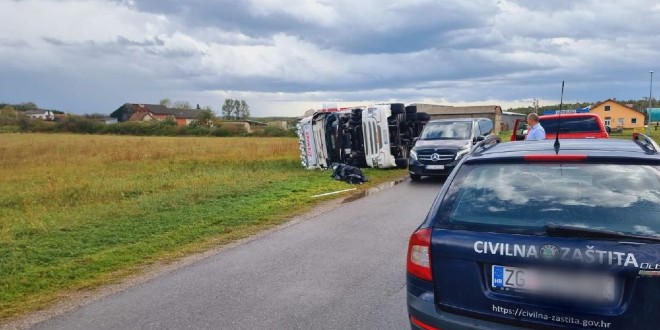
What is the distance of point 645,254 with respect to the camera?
2506 mm

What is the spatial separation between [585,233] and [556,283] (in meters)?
0.31

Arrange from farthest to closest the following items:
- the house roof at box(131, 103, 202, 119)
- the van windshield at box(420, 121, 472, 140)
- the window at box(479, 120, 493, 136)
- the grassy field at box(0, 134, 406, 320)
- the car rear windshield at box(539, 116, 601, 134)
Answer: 1. the house roof at box(131, 103, 202, 119)
2. the window at box(479, 120, 493, 136)
3. the van windshield at box(420, 121, 472, 140)
4. the car rear windshield at box(539, 116, 601, 134)
5. the grassy field at box(0, 134, 406, 320)

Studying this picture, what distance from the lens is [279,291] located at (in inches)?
205

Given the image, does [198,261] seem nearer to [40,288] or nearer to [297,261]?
[297,261]

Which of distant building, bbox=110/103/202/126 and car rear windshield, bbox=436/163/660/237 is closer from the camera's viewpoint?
car rear windshield, bbox=436/163/660/237

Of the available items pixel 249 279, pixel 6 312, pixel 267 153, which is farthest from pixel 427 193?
pixel 267 153

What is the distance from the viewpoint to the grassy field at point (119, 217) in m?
6.12

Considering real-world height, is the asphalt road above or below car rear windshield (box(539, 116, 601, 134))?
below

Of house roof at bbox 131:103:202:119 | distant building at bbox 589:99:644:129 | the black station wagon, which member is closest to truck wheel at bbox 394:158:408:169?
the black station wagon

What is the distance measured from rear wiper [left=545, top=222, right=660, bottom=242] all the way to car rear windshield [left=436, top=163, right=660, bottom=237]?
0.09ft

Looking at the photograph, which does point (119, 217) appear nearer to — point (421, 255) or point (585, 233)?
point (421, 255)

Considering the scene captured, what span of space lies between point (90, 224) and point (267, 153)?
19411mm

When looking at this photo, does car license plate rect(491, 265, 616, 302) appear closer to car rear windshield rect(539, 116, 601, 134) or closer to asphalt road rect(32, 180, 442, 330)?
asphalt road rect(32, 180, 442, 330)

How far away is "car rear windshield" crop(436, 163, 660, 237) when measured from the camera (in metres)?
2.73
